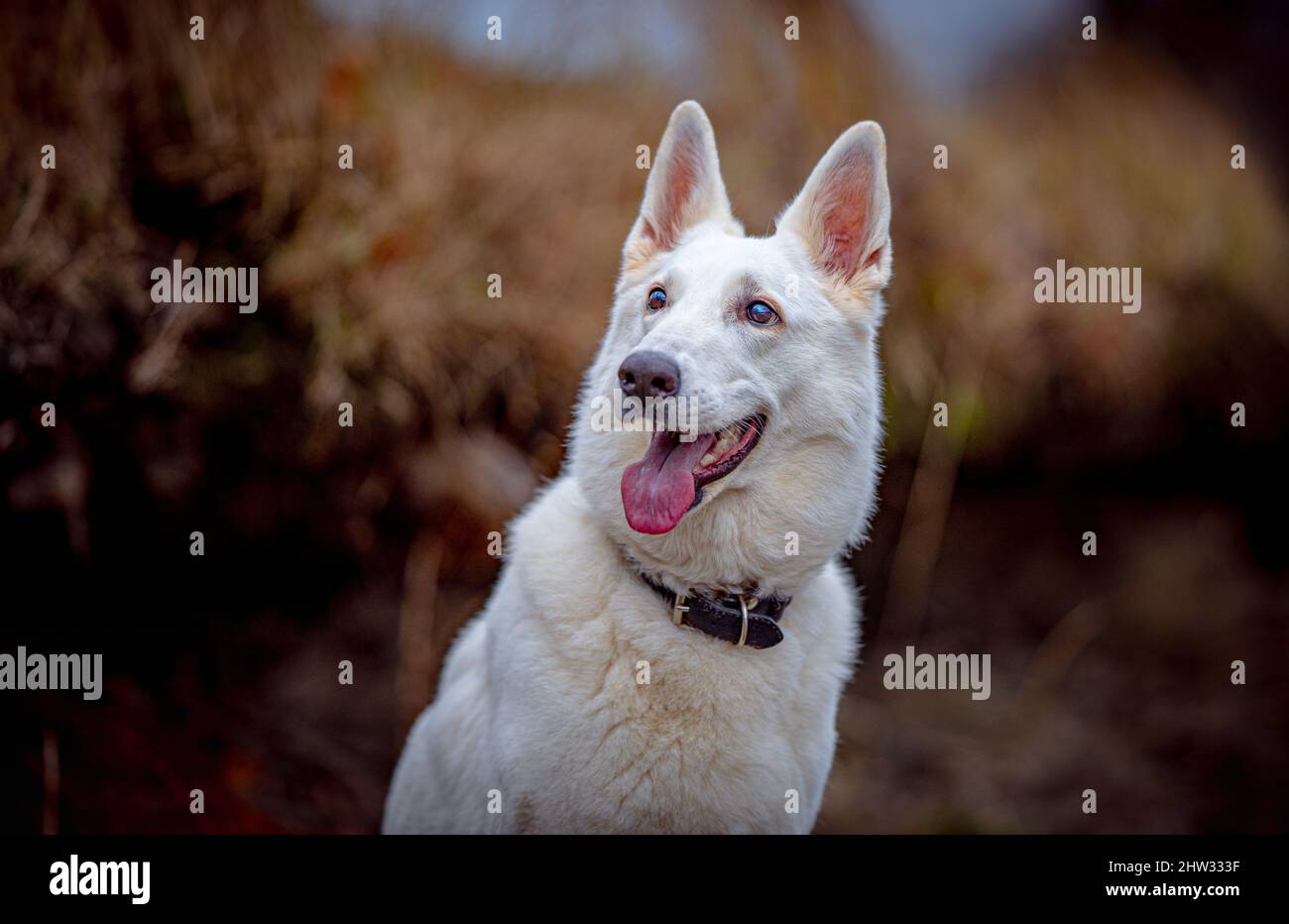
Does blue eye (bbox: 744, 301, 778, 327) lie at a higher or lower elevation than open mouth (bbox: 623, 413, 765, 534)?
higher

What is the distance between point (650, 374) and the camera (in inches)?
Answer: 79.4

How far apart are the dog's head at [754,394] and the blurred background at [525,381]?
212 cm

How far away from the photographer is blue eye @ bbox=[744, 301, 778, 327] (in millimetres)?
2336

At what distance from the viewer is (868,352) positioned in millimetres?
2498

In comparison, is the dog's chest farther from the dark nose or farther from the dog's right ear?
the dog's right ear

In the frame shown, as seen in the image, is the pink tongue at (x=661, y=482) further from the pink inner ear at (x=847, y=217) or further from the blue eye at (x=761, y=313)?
the pink inner ear at (x=847, y=217)

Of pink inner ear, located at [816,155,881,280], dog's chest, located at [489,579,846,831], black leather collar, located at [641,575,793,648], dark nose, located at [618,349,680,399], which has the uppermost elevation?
pink inner ear, located at [816,155,881,280]

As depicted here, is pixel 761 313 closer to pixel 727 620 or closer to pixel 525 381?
pixel 727 620

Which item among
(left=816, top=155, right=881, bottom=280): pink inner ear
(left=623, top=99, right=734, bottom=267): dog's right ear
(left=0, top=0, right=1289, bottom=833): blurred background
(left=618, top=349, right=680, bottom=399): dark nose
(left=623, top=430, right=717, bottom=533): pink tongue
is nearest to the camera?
(left=618, top=349, right=680, bottom=399): dark nose

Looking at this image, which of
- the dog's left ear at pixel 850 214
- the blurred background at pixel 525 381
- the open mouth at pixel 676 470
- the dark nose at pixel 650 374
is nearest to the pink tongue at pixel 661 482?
the open mouth at pixel 676 470

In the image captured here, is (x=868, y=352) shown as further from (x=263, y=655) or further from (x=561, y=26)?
(x=561, y=26)

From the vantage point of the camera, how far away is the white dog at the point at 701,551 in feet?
7.21

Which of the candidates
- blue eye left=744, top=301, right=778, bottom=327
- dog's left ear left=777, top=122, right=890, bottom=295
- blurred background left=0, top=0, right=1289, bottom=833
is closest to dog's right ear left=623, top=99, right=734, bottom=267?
dog's left ear left=777, top=122, right=890, bottom=295
